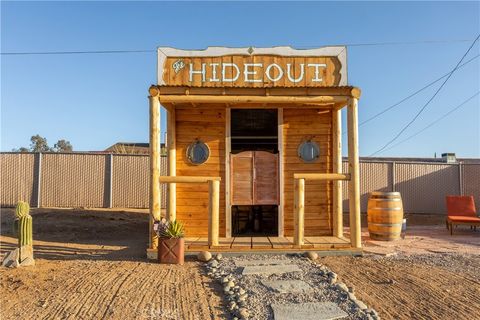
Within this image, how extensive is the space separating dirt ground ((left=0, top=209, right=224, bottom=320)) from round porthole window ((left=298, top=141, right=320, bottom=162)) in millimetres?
3144

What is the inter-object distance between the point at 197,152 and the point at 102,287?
363cm

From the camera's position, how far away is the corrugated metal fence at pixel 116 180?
1392 centimetres

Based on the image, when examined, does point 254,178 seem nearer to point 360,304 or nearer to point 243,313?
point 360,304

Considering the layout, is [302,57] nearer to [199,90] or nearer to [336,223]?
[199,90]

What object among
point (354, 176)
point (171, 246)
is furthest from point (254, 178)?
point (171, 246)

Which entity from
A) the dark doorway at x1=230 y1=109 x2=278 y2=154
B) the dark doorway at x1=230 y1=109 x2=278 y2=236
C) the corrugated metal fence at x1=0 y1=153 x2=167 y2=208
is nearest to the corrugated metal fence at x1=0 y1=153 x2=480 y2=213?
the corrugated metal fence at x1=0 y1=153 x2=167 y2=208

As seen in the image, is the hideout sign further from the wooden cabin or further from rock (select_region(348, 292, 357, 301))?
rock (select_region(348, 292, 357, 301))

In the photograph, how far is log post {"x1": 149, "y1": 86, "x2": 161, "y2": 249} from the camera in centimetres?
627

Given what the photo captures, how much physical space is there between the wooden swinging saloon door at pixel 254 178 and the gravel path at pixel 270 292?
2.15 m

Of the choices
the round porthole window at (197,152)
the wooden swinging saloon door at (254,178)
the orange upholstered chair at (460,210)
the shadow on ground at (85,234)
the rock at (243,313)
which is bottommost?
the shadow on ground at (85,234)

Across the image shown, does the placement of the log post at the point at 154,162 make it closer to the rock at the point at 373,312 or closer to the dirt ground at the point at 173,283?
the dirt ground at the point at 173,283

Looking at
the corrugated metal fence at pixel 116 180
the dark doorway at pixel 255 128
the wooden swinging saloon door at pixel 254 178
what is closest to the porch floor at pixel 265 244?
the wooden swinging saloon door at pixel 254 178

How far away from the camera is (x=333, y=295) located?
4.12 meters

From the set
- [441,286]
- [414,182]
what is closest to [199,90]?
[441,286]
